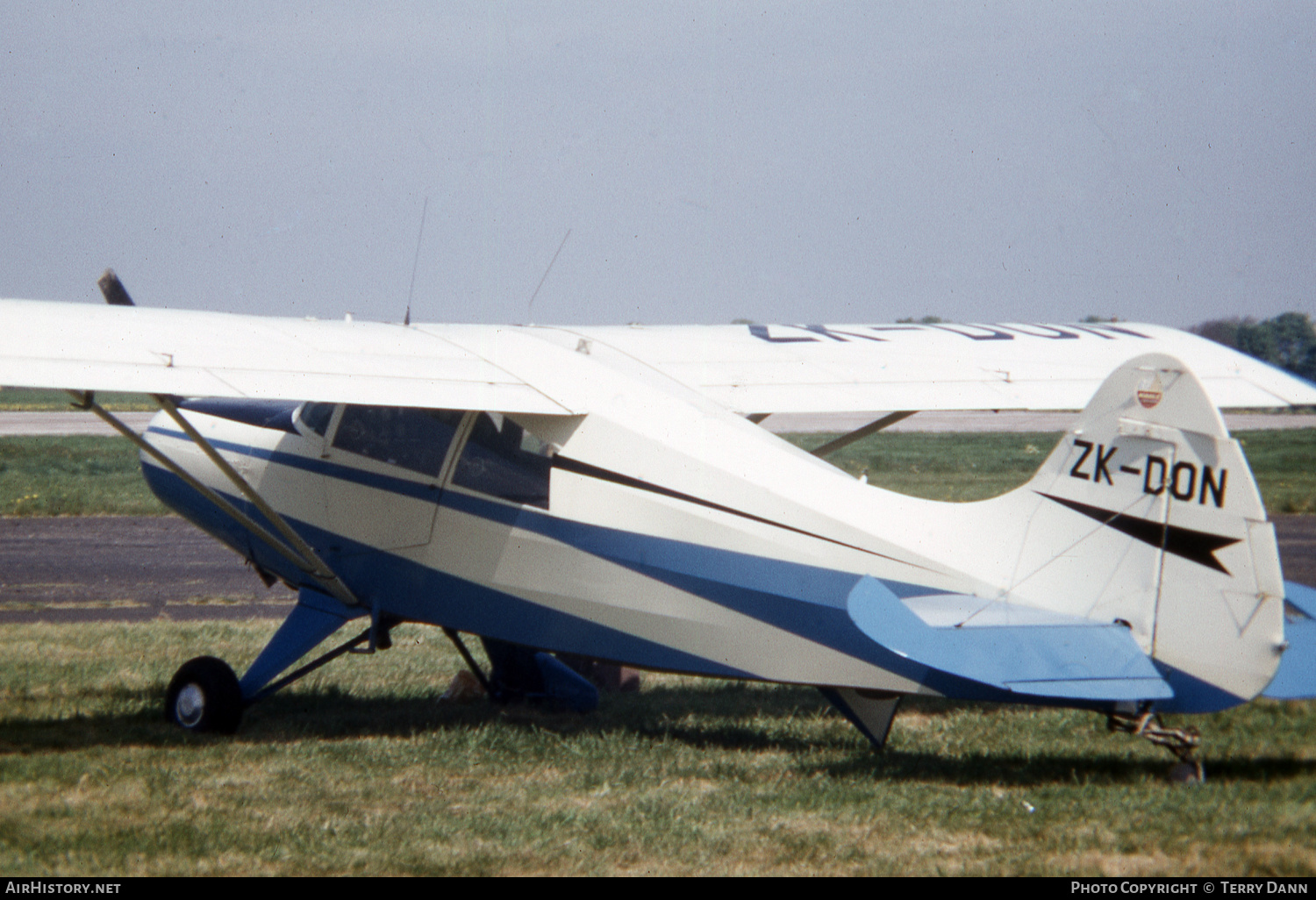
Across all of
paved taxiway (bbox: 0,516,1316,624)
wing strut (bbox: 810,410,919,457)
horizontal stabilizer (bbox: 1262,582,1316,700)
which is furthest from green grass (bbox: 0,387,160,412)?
horizontal stabilizer (bbox: 1262,582,1316,700)

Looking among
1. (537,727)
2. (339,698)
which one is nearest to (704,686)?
(537,727)

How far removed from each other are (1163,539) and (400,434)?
4.13 metres

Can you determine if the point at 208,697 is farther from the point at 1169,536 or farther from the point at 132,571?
the point at 132,571

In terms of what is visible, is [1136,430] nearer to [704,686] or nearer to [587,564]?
[587,564]

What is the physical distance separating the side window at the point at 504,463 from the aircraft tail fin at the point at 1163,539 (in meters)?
2.47

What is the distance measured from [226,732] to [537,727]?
70.3 inches

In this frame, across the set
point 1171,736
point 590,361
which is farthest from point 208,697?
point 1171,736

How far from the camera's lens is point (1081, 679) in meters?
5.02

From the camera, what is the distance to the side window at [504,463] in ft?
21.8

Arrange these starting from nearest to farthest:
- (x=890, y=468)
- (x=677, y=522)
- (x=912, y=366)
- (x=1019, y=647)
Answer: (x=1019, y=647) < (x=677, y=522) < (x=912, y=366) < (x=890, y=468)

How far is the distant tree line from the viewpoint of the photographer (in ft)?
178

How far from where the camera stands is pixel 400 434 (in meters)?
7.18

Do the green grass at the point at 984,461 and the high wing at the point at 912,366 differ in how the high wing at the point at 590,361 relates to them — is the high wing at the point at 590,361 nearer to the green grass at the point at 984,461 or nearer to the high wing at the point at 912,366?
the high wing at the point at 912,366

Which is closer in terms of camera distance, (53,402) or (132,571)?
(132,571)
